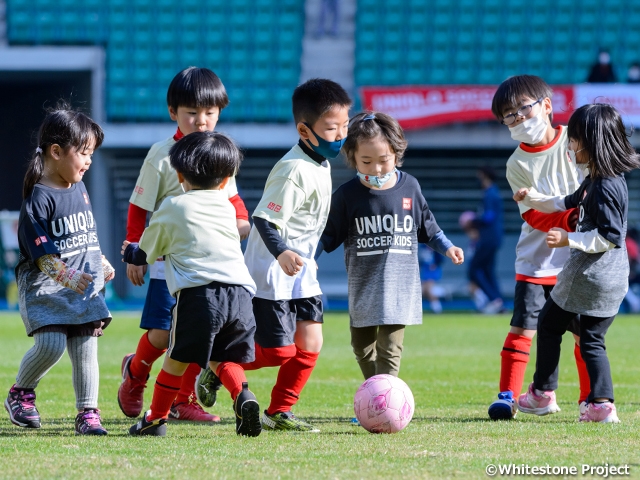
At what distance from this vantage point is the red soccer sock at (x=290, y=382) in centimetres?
448

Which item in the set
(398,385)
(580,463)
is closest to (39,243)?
(398,385)

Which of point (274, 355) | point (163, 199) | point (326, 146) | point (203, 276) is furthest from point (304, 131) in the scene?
point (274, 355)

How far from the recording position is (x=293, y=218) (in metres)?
4.47

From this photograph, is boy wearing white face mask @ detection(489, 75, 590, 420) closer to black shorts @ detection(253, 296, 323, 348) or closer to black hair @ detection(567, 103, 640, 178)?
black hair @ detection(567, 103, 640, 178)

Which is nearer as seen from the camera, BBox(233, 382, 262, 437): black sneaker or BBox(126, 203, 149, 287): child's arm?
BBox(233, 382, 262, 437): black sneaker

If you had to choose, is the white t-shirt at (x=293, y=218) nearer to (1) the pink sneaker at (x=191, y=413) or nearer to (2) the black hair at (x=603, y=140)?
(1) the pink sneaker at (x=191, y=413)

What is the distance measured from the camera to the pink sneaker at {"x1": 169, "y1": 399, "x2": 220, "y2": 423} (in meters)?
4.84

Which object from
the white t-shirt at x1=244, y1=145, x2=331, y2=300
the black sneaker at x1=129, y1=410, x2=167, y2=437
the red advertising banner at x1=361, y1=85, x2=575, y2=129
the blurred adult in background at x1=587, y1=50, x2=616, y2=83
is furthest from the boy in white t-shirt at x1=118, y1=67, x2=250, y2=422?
the blurred adult in background at x1=587, y1=50, x2=616, y2=83

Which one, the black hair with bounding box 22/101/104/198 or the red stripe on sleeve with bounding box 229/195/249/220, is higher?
the black hair with bounding box 22/101/104/198

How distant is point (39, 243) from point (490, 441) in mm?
2119

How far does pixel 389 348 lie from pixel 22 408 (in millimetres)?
1756

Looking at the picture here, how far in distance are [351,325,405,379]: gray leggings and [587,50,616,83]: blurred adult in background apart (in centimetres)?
1497

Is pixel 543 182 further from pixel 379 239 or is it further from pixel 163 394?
pixel 163 394

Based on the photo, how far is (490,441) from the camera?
3.90m
